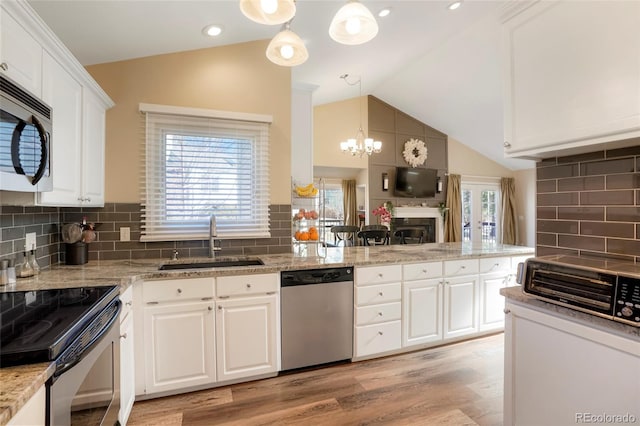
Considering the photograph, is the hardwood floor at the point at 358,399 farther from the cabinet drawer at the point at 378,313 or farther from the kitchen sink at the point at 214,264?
the kitchen sink at the point at 214,264

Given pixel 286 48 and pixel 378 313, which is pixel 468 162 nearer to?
pixel 378 313

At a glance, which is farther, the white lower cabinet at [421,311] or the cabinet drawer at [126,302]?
the white lower cabinet at [421,311]

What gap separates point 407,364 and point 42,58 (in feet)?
10.6

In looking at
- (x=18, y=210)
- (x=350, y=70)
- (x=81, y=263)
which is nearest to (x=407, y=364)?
(x=81, y=263)

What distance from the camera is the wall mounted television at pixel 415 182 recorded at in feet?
22.5

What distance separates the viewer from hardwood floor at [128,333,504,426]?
1.95 meters

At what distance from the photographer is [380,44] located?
→ 399cm

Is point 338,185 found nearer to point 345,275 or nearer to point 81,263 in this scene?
point 345,275

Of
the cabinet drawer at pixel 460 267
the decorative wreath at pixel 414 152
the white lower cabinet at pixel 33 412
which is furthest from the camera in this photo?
the decorative wreath at pixel 414 152

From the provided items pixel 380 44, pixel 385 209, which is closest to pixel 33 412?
pixel 380 44

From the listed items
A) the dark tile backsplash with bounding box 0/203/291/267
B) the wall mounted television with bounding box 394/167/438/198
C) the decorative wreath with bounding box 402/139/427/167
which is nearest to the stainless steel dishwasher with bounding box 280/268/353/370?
the dark tile backsplash with bounding box 0/203/291/267

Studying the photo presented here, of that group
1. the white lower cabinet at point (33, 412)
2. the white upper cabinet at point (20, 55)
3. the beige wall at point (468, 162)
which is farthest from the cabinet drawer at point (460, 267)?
the beige wall at point (468, 162)

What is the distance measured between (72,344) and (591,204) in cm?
252

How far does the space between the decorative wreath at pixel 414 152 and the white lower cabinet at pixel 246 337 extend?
18.5 ft
